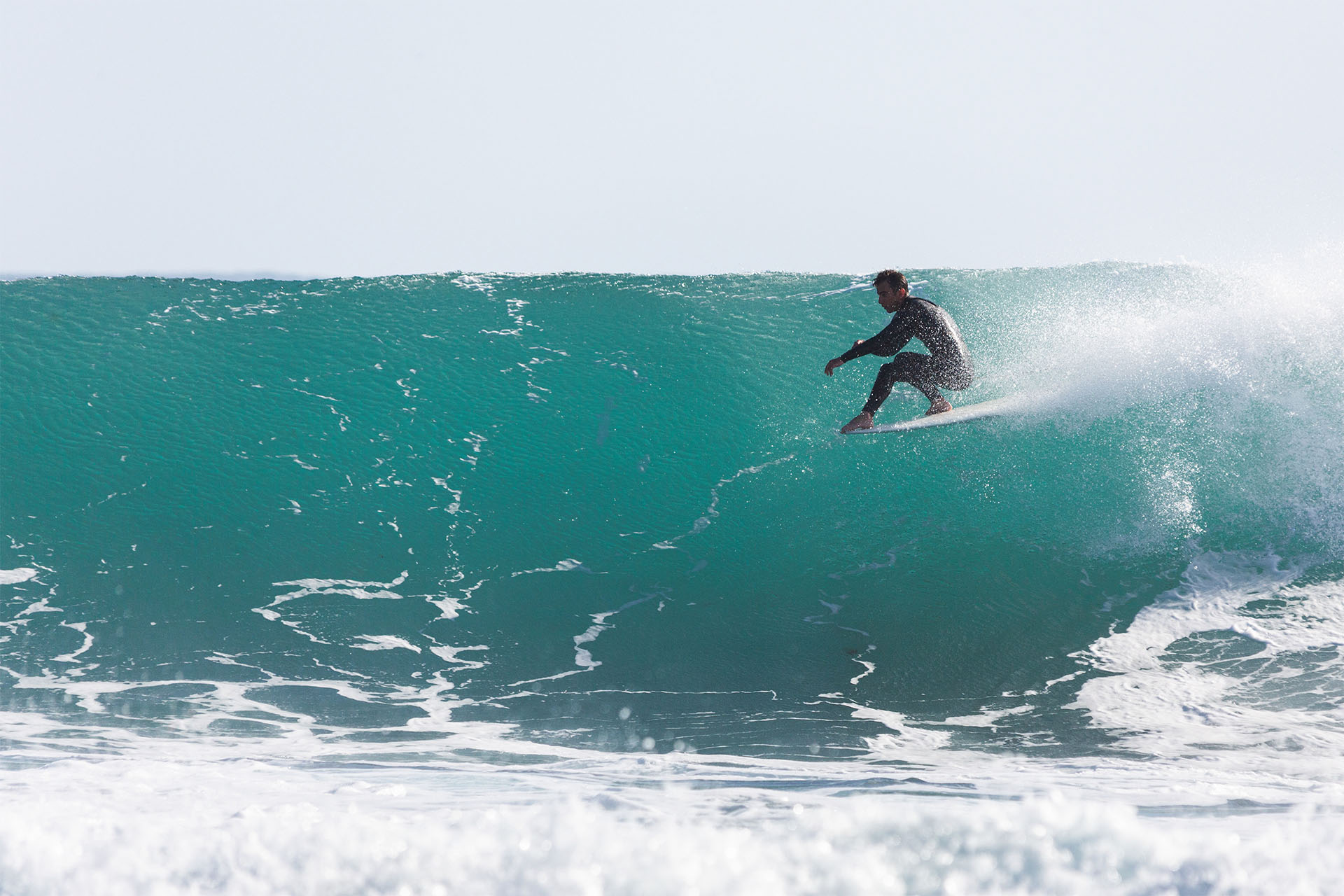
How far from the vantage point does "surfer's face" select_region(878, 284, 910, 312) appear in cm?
554

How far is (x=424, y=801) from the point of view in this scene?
4.45 metres

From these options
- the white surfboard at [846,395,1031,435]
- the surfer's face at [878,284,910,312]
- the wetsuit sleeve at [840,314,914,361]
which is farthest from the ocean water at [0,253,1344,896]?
the surfer's face at [878,284,910,312]

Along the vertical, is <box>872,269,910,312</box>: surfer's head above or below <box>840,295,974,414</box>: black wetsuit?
above

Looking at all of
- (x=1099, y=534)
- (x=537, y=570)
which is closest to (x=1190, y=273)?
(x=1099, y=534)

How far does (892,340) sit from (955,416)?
3.37 ft

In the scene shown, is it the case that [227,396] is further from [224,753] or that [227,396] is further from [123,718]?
[224,753]

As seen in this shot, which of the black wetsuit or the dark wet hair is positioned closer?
the dark wet hair

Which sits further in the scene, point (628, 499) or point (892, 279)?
point (628, 499)

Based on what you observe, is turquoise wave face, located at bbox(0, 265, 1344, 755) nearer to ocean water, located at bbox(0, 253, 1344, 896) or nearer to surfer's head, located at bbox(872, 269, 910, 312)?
ocean water, located at bbox(0, 253, 1344, 896)

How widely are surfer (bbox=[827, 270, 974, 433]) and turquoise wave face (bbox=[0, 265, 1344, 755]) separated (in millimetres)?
2326

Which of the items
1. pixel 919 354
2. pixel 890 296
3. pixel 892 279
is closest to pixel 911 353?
pixel 919 354

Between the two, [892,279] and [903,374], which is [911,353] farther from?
[892,279]

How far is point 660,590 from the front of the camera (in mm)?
7641

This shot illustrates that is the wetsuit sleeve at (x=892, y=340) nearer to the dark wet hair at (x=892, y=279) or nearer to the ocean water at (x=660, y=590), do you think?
the dark wet hair at (x=892, y=279)
